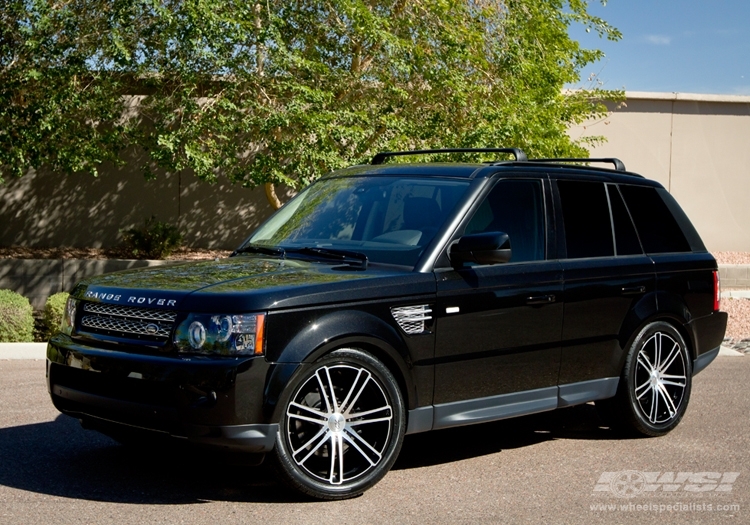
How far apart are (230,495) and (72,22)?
9533mm

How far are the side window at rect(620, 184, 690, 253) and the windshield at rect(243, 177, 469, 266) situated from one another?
1.77m

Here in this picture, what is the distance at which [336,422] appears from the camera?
18.3 ft

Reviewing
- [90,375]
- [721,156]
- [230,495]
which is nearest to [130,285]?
[90,375]

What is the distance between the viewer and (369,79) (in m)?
14.8

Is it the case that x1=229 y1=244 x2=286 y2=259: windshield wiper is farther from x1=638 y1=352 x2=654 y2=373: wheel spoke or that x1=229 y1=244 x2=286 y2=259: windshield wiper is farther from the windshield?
x1=638 y1=352 x2=654 y2=373: wheel spoke

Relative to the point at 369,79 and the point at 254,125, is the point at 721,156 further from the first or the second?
the point at 254,125

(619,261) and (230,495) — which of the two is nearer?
(230,495)

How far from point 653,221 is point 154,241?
12.1m

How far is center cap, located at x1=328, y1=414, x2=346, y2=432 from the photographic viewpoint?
5.55m

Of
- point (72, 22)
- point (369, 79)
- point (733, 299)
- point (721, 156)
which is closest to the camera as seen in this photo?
point (72, 22)

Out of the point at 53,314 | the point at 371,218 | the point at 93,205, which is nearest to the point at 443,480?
the point at 371,218

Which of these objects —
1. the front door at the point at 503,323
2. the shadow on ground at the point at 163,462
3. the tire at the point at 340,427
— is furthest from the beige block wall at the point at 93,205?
the tire at the point at 340,427

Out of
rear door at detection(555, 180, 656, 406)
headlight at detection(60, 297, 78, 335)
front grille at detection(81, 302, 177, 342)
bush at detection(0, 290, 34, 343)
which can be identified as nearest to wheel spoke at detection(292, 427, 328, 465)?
front grille at detection(81, 302, 177, 342)

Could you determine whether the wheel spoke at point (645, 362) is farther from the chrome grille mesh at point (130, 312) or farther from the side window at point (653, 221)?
the chrome grille mesh at point (130, 312)
